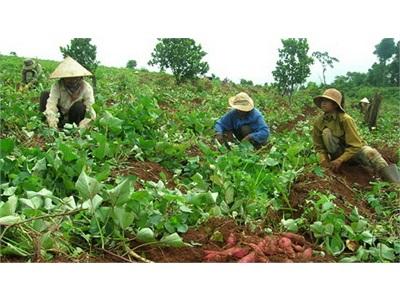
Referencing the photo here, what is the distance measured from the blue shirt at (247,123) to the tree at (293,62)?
4.99 feet

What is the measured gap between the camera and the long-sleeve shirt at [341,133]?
358cm

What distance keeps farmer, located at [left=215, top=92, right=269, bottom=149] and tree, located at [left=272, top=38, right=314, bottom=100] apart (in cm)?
151

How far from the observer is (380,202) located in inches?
124

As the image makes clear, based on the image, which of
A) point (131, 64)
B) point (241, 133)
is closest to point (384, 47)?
point (241, 133)

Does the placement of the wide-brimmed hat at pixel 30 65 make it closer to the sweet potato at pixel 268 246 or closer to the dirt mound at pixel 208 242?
the dirt mound at pixel 208 242

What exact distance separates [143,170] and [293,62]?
135 inches

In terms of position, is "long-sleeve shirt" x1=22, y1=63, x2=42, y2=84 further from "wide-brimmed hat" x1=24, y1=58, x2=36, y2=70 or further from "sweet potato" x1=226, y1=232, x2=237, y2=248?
"sweet potato" x1=226, y1=232, x2=237, y2=248

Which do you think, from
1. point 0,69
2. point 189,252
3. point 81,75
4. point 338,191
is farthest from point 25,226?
point 0,69

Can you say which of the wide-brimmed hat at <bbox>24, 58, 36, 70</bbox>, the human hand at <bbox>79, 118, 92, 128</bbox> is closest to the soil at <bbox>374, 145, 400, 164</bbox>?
the human hand at <bbox>79, 118, 92, 128</bbox>

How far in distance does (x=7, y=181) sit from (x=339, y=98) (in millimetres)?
2073

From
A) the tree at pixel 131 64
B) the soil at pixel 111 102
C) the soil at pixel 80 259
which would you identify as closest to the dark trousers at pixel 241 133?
the soil at pixel 111 102

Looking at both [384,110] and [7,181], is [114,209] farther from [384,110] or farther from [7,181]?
[384,110]

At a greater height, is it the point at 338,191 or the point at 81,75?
the point at 81,75

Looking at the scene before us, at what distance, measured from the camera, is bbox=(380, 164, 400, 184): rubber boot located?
3578 mm
